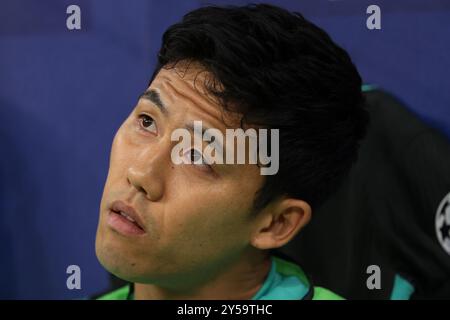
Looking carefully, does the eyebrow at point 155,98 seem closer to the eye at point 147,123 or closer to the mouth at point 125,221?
the eye at point 147,123

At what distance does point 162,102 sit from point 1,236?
0.58 meters

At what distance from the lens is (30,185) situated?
49.9 inches

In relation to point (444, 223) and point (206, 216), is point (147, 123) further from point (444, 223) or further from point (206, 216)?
point (444, 223)

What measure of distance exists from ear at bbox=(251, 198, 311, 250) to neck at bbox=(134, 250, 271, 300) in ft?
0.19

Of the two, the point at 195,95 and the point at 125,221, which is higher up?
the point at 195,95

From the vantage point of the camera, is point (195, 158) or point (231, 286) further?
point (231, 286)

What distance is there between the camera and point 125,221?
36.2 inches

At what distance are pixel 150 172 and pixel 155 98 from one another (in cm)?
12

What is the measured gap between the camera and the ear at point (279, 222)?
0.99 m

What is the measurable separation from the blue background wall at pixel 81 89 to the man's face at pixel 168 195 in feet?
0.91

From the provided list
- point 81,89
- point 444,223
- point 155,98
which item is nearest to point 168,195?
point 155,98

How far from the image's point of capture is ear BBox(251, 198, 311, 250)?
986 mm

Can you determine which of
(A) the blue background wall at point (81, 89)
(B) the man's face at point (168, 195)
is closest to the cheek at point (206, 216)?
(B) the man's face at point (168, 195)
